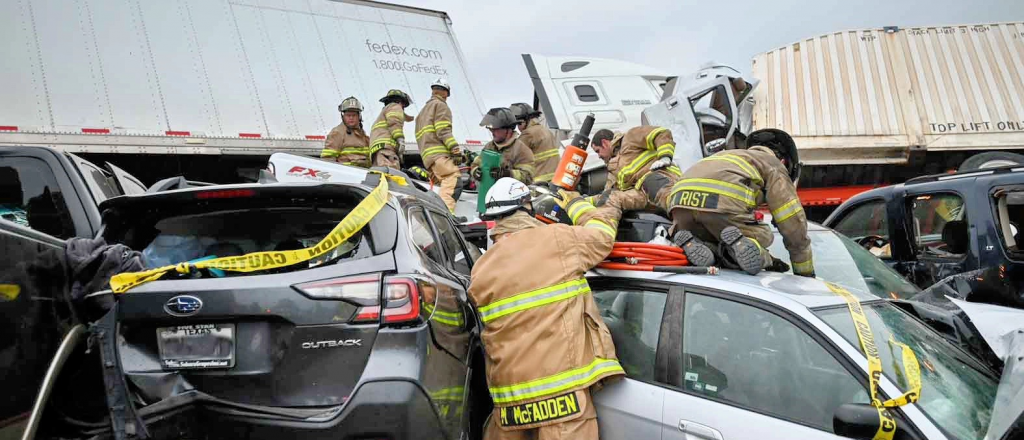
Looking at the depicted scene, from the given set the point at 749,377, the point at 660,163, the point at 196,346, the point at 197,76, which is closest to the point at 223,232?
the point at 196,346

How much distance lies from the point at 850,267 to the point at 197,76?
7.47m

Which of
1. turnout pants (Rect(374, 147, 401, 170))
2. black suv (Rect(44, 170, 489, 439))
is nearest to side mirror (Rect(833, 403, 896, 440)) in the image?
black suv (Rect(44, 170, 489, 439))

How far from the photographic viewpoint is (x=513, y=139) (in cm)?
834

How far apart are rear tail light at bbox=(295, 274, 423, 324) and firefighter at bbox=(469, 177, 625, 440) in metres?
0.59

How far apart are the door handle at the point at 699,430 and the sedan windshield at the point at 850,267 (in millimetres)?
2561

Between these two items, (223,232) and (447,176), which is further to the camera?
(447,176)

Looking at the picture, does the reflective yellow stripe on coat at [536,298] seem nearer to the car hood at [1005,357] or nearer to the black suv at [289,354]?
the black suv at [289,354]

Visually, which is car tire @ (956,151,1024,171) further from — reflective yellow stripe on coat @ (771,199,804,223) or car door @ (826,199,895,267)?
reflective yellow stripe on coat @ (771,199,804,223)

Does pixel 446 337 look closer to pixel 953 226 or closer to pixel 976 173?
pixel 953 226

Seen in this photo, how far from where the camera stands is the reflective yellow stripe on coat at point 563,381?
3119 millimetres

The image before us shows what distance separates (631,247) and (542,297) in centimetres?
68

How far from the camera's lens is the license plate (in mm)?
2732

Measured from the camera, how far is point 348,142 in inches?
345

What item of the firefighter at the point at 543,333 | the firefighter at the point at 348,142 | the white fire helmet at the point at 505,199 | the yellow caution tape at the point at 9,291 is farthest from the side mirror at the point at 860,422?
the firefighter at the point at 348,142
